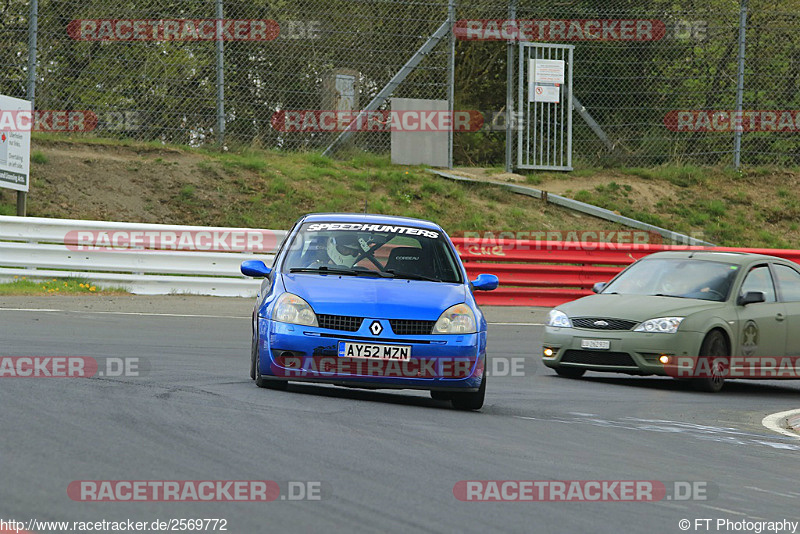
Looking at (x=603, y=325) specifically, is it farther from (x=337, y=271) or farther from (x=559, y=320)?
(x=337, y=271)

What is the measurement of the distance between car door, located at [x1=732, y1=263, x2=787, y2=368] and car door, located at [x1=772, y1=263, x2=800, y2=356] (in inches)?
3.1

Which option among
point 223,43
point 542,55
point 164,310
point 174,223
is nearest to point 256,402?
point 164,310

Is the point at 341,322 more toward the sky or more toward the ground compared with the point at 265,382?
more toward the sky

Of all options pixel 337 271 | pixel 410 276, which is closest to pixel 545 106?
pixel 410 276

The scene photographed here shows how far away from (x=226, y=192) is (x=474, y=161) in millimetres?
5907

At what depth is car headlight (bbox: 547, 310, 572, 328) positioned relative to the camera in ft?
44.3

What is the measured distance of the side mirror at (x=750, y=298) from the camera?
13.6m

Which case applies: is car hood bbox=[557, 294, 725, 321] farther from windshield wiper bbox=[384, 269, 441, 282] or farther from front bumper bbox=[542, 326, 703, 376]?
windshield wiper bbox=[384, 269, 441, 282]

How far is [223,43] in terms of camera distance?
22.9m

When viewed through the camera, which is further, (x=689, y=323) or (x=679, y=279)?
(x=679, y=279)

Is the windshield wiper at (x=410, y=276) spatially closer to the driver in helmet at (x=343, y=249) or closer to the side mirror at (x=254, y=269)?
the driver in helmet at (x=343, y=249)

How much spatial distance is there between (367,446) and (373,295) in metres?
2.38

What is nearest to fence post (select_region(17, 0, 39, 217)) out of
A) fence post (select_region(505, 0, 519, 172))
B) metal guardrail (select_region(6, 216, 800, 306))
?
metal guardrail (select_region(6, 216, 800, 306))

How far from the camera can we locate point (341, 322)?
9547mm
